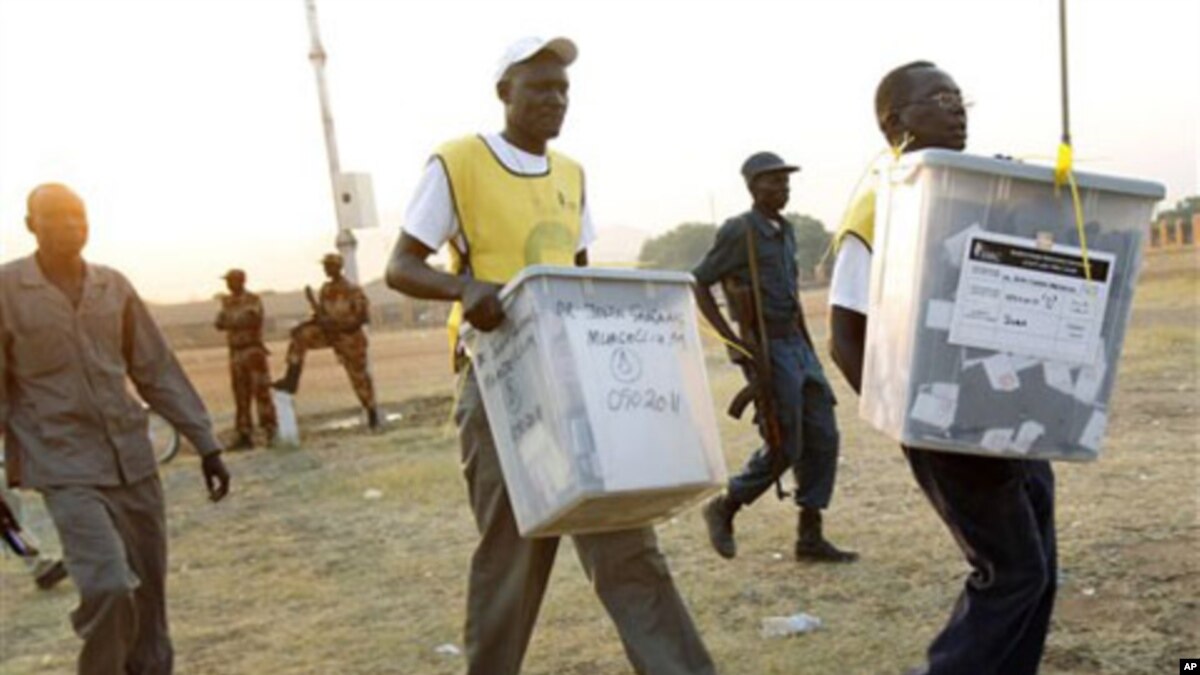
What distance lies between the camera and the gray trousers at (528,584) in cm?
332

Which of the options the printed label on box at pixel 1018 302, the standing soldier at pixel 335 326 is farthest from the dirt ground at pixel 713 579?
the standing soldier at pixel 335 326

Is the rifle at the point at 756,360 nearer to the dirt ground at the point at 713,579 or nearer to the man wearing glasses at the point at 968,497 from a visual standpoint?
the dirt ground at the point at 713,579

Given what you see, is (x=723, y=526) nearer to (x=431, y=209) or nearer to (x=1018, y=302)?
(x=431, y=209)

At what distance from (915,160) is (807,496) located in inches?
116

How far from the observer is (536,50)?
3281mm

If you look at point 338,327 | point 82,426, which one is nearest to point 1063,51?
point 82,426

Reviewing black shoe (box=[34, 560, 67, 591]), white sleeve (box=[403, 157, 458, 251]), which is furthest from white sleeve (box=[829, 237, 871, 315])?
black shoe (box=[34, 560, 67, 591])

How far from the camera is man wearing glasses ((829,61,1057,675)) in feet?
9.58

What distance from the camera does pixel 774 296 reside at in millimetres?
5500

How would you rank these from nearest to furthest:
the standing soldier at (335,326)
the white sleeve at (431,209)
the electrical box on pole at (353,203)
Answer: the white sleeve at (431,209), the standing soldier at (335,326), the electrical box on pole at (353,203)

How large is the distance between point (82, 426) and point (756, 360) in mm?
2725

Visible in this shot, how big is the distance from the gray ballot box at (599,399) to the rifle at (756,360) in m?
2.35

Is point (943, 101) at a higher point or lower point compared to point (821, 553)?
higher

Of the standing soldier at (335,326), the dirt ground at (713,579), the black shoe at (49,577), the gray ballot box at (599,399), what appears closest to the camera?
the gray ballot box at (599,399)
